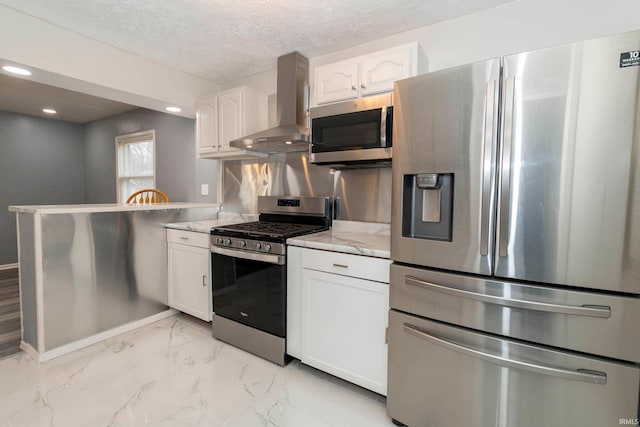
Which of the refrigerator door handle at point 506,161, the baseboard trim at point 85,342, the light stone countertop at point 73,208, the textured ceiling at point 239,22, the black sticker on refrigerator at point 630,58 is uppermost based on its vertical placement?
the textured ceiling at point 239,22

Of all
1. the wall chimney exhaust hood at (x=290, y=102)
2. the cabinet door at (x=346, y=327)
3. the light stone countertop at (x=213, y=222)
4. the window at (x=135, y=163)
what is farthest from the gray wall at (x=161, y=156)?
the cabinet door at (x=346, y=327)

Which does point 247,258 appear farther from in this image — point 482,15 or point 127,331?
point 482,15

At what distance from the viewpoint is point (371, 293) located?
164cm

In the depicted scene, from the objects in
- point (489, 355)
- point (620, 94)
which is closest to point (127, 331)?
point (489, 355)

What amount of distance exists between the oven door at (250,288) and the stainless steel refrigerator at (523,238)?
873mm

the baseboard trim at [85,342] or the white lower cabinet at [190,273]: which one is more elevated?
the white lower cabinet at [190,273]

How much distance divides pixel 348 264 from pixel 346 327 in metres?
0.39

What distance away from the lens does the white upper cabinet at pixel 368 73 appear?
188 cm

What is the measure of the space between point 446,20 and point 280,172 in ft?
5.90

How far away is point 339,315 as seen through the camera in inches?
69.7

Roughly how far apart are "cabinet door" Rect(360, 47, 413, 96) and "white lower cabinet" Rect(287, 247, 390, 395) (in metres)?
1.16

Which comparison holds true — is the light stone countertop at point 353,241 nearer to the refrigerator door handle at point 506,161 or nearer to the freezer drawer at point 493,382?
the freezer drawer at point 493,382

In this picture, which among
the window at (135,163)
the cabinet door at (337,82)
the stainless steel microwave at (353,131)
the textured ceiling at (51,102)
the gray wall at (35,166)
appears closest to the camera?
the stainless steel microwave at (353,131)

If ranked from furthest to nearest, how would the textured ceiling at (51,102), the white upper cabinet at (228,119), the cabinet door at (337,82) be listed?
the textured ceiling at (51,102) < the white upper cabinet at (228,119) < the cabinet door at (337,82)
